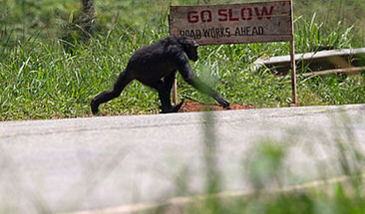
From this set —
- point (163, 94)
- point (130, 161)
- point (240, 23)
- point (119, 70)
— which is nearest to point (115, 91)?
point (163, 94)

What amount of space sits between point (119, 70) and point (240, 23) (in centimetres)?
179

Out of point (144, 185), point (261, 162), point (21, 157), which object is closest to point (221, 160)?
point (144, 185)

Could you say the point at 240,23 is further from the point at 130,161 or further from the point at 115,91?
the point at 130,161

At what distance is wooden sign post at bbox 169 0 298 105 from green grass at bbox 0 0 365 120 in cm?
52

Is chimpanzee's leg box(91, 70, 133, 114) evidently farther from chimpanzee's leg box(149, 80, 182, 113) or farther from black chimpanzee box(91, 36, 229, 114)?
chimpanzee's leg box(149, 80, 182, 113)

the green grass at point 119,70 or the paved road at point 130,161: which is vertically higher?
the paved road at point 130,161

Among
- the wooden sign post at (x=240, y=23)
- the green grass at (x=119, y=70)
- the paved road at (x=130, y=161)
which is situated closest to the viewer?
the paved road at (x=130, y=161)

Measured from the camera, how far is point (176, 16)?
8.56m

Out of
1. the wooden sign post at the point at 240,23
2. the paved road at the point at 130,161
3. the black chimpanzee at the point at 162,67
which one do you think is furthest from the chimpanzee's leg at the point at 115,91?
the paved road at the point at 130,161

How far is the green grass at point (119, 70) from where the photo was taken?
8359mm

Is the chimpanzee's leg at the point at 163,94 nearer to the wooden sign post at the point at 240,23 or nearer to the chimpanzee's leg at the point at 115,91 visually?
the chimpanzee's leg at the point at 115,91

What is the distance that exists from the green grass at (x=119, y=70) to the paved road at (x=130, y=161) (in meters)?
4.22

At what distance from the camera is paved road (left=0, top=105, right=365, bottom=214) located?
2.22m

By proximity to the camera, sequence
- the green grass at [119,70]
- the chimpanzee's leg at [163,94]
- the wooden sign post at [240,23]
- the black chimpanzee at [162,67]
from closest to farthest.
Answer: the black chimpanzee at [162,67], the chimpanzee's leg at [163,94], the green grass at [119,70], the wooden sign post at [240,23]
